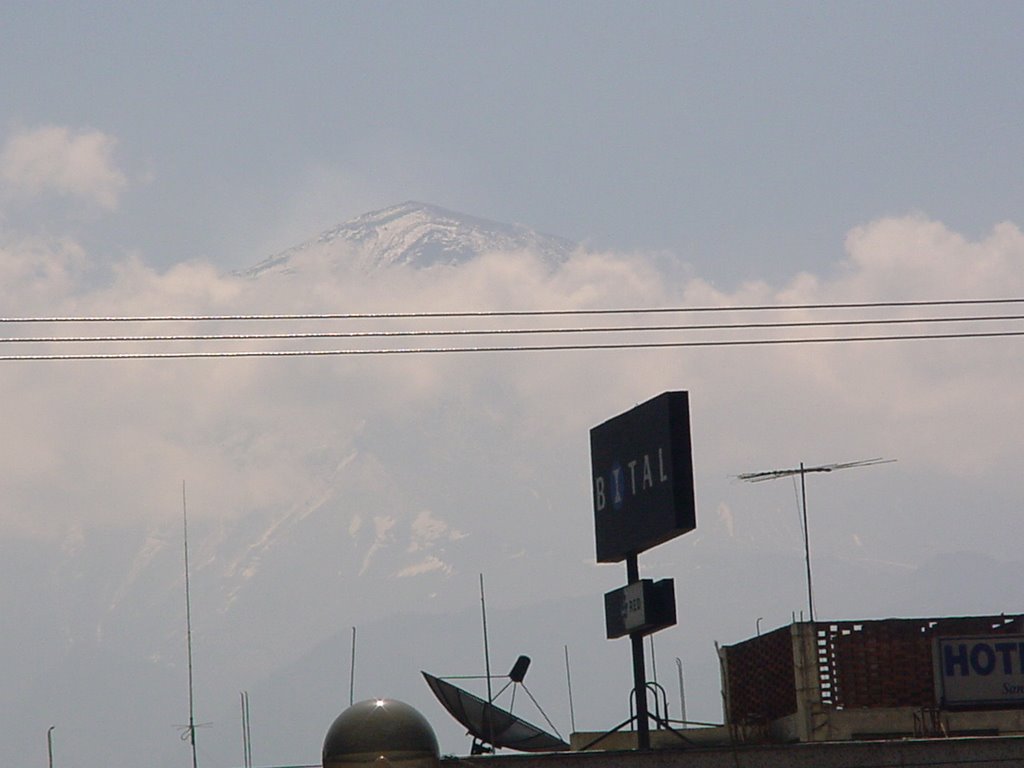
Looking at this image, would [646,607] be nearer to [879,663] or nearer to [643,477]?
[643,477]

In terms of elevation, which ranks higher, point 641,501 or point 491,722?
point 641,501

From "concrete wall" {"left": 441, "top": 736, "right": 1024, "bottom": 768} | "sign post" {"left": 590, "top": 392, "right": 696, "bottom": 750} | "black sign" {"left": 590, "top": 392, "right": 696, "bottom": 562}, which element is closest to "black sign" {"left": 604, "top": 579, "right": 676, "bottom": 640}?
"sign post" {"left": 590, "top": 392, "right": 696, "bottom": 750}

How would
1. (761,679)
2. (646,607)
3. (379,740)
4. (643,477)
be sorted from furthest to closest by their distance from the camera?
(761,679) → (643,477) → (646,607) → (379,740)

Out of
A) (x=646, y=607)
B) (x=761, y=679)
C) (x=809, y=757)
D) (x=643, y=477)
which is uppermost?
(x=643, y=477)

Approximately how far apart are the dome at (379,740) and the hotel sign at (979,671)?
14.0 metres

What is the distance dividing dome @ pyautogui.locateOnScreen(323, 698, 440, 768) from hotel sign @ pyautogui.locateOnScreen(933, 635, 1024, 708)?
13986 millimetres

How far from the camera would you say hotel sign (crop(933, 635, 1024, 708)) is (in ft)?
144

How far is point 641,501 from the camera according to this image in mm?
39875

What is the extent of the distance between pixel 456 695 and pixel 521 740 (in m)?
1.66

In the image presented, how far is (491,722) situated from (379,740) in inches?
263

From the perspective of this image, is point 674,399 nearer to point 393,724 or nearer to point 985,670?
point 393,724

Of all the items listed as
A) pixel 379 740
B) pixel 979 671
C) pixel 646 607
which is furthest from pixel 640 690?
pixel 979 671

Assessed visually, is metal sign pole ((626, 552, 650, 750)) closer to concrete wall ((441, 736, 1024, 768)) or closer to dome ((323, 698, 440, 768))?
concrete wall ((441, 736, 1024, 768))

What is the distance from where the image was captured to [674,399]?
38.5 m
